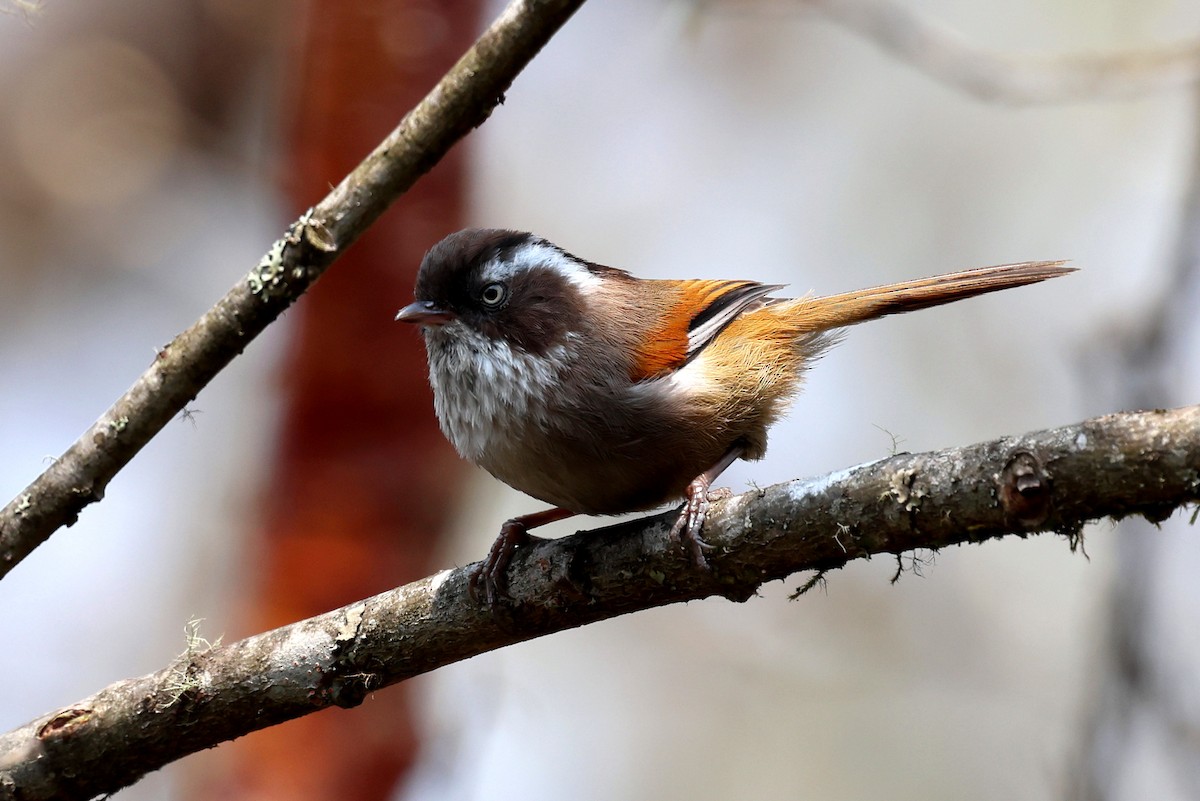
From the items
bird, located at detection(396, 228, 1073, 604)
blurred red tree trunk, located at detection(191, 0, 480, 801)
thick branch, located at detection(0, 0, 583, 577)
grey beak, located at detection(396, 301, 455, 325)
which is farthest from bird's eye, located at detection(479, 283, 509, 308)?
blurred red tree trunk, located at detection(191, 0, 480, 801)

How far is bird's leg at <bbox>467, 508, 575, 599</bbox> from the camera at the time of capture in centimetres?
343

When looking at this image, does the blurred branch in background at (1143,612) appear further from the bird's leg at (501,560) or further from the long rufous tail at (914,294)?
the bird's leg at (501,560)

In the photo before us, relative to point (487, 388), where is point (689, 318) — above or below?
above

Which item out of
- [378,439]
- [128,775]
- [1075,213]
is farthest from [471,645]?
[1075,213]

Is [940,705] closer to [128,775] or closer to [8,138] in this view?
[128,775]

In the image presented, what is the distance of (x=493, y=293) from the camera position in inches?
172

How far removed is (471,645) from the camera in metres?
3.46

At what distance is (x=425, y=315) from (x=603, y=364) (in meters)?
0.76

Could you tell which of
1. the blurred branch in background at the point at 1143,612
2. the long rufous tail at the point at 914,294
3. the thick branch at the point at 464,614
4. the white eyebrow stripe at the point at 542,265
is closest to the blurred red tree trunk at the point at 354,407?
the white eyebrow stripe at the point at 542,265

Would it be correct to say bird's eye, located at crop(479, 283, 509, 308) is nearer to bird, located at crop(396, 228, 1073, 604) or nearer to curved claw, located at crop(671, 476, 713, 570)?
bird, located at crop(396, 228, 1073, 604)

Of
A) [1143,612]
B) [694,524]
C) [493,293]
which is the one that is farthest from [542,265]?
[1143,612]

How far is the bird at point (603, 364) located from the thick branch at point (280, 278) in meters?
1.06

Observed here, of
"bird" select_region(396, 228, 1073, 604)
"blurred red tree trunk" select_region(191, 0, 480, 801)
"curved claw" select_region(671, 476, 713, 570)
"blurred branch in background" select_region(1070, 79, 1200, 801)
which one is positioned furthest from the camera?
"blurred red tree trunk" select_region(191, 0, 480, 801)

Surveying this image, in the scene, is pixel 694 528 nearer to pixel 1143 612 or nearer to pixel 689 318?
pixel 689 318
